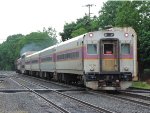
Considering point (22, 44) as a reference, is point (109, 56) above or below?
below

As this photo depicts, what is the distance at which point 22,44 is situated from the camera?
134 meters

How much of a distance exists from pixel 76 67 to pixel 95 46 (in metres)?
3.03

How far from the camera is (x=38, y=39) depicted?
5217 inches

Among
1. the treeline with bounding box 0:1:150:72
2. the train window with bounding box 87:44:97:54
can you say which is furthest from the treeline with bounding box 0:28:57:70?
the train window with bounding box 87:44:97:54

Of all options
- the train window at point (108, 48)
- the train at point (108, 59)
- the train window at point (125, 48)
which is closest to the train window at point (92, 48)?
the train at point (108, 59)

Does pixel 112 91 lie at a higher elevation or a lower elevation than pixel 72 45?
lower

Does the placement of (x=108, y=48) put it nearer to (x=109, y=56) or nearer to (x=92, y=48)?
(x=109, y=56)

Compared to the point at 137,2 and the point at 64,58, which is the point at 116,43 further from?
the point at 137,2

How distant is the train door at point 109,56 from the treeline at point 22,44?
9682cm

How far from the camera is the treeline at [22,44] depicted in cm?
13050

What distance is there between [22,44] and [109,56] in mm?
112783

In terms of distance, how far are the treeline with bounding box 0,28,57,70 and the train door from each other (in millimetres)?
96824

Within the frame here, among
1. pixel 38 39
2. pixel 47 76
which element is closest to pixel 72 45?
pixel 47 76

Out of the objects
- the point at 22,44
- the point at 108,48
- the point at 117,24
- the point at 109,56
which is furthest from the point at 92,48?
the point at 22,44
